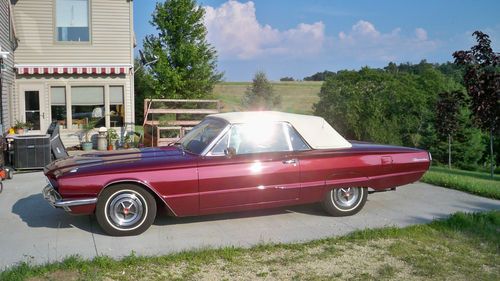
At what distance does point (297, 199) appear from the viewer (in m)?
6.05

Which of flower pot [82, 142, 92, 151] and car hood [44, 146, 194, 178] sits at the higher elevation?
car hood [44, 146, 194, 178]

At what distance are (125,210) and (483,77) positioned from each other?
9.84 meters

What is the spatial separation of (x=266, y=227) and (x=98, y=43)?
11946 millimetres

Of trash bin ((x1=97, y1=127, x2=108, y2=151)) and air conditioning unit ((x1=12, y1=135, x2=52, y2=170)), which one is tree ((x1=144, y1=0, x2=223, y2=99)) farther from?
air conditioning unit ((x1=12, y1=135, x2=52, y2=170))

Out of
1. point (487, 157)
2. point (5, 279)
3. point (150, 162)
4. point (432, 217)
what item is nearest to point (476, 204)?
point (432, 217)

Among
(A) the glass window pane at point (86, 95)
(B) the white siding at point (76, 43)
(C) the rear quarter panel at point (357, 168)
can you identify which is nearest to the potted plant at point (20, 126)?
(A) the glass window pane at point (86, 95)

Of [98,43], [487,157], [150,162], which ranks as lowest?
[487,157]

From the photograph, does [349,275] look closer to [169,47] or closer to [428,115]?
[169,47]

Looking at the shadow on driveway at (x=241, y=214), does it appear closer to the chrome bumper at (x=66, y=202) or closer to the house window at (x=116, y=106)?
the chrome bumper at (x=66, y=202)

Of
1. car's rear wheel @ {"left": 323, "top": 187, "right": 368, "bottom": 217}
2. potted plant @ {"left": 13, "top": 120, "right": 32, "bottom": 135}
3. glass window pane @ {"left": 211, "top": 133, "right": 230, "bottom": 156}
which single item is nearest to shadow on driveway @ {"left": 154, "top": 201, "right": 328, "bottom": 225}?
car's rear wheel @ {"left": 323, "top": 187, "right": 368, "bottom": 217}

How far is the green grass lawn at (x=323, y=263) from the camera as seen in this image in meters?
4.32

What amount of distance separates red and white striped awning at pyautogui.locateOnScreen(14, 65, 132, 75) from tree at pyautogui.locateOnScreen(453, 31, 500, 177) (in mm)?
10087

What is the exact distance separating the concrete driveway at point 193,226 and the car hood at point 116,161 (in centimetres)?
74

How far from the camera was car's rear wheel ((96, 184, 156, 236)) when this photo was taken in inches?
212
